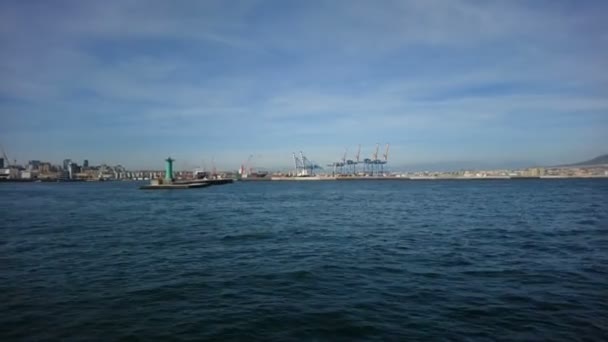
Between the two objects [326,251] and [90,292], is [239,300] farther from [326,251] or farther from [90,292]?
[326,251]

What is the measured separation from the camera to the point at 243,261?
14.8m

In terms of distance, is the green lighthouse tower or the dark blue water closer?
the dark blue water

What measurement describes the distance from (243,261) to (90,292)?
17.2 ft

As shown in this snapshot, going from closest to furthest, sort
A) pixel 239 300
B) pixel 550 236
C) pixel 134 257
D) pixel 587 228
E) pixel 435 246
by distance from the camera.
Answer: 1. pixel 239 300
2. pixel 134 257
3. pixel 435 246
4. pixel 550 236
5. pixel 587 228

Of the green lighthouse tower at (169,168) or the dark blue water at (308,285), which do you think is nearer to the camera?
the dark blue water at (308,285)

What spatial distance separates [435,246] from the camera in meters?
17.5

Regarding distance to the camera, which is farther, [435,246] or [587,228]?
[587,228]

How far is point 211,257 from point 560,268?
12119 mm

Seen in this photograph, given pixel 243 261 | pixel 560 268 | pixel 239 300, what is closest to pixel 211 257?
pixel 243 261

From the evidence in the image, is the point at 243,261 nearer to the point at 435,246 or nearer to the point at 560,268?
the point at 435,246

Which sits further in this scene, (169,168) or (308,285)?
(169,168)

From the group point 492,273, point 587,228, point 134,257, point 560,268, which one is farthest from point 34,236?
point 587,228

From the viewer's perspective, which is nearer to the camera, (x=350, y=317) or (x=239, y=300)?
(x=350, y=317)

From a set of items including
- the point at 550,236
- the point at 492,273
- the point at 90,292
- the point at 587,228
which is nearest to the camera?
the point at 90,292
